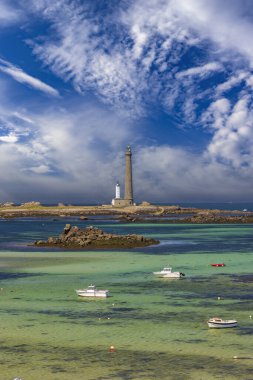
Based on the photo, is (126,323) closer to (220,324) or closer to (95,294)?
(220,324)

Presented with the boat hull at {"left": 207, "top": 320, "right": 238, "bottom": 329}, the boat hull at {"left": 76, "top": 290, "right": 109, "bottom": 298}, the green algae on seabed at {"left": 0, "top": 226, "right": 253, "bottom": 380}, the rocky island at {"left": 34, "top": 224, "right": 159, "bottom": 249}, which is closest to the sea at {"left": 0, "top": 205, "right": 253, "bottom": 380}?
the green algae on seabed at {"left": 0, "top": 226, "right": 253, "bottom": 380}

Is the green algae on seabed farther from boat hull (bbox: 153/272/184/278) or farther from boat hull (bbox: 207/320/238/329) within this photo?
boat hull (bbox: 153/272/184/278)

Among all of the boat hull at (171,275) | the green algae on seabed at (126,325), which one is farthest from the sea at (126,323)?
the boat hull at (171,275)

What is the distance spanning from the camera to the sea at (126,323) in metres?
21.1

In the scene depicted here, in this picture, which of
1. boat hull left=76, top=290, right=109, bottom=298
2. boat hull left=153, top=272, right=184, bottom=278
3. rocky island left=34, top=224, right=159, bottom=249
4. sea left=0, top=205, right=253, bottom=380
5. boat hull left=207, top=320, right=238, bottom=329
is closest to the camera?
sea left=0, top=205, right=253, bottom=380

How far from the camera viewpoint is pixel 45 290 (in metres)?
38.0

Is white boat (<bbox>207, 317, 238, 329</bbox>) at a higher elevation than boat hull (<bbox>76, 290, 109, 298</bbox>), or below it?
below

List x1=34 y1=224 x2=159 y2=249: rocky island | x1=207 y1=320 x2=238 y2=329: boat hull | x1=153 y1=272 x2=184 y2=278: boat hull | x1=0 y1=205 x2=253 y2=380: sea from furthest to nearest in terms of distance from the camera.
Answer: x1=34 y1=224 x2=159 y2=249: rocky island < x1=153 y1=272 x2=184 y2=278: boat hull < x1=207 y1=320 x2=238 y2=329: boat hull < x1=0 y1=205 x2=253 y2=380: sea

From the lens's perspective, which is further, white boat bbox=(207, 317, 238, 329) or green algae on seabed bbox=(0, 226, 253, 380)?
white boat bbox=(207, 317, 238, 329)

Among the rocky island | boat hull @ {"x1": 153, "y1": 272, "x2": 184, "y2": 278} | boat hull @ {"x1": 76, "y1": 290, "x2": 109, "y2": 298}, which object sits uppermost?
the rocky island

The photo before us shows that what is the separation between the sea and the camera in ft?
69.3

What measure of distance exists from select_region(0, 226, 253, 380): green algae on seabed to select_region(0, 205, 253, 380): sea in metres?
0.04

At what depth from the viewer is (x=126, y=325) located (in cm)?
2728

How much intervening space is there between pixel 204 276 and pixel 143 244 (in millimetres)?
29152
